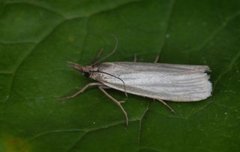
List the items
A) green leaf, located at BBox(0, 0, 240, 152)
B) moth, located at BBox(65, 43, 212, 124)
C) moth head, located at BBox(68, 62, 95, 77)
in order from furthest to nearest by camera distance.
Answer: moth head, located at BBox(68, 62, 95, 77), moth, located at BBox(65, 43, 212, 124), green leaf, located at BBox(0, 0, 240, 152)

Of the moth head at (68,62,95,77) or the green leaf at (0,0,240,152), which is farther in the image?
the moth head at (68,62,95,77)

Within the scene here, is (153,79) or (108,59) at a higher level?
(108,59)

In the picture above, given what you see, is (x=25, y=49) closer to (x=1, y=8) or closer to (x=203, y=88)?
(x=1, y=8)

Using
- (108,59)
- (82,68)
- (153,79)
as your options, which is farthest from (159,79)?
(82,68)

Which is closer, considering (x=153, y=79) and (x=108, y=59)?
(x=153, y=79)

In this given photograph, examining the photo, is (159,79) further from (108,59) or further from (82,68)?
(82,68)

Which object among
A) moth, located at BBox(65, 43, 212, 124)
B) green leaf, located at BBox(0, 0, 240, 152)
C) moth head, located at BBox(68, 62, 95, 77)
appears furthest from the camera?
moth head, located at BBox(68, 62, 95, 77)
